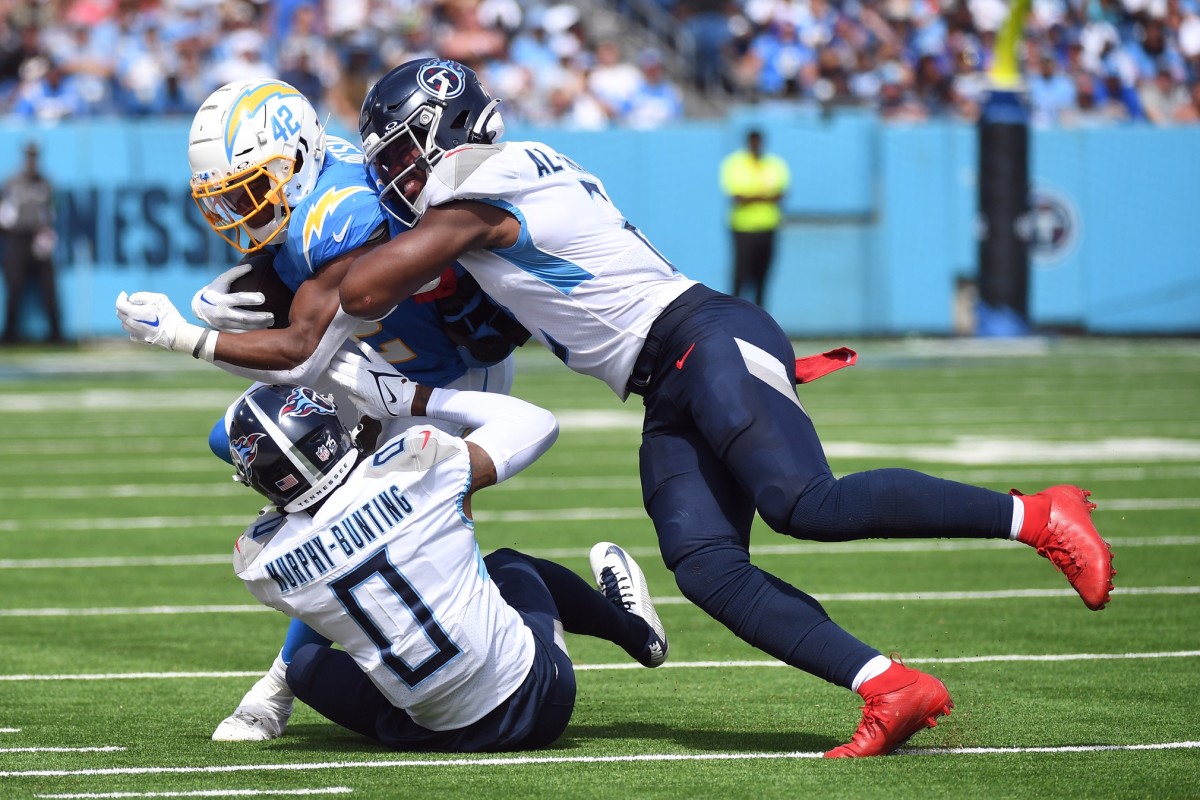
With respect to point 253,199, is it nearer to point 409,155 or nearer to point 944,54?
point 409,155

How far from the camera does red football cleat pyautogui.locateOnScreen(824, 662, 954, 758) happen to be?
3850 mm

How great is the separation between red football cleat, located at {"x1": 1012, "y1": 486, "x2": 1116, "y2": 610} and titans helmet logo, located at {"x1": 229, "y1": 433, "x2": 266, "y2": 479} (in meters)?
1.68

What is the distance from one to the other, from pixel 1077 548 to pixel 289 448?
172 centimetres

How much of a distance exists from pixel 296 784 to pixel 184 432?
863 centimetres

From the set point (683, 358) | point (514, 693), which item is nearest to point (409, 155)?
point (683, 358)

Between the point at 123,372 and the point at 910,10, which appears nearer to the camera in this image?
the point at 123,372

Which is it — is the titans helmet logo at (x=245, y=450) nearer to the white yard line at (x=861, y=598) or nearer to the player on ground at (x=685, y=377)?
the player on ground at (x=685, y=377)

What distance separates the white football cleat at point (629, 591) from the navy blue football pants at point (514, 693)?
0.49 feet

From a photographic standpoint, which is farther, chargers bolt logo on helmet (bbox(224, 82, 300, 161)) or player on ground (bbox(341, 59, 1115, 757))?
chargers bolt logo on helmet (bbox(224, 82, 300, 161))

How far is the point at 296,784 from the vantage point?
3.76 metres

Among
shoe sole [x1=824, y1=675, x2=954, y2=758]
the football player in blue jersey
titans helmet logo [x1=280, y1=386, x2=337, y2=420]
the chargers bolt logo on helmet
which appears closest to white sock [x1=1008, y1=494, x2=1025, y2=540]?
shoe sole [x1=824, y1=675, x2=954, y2=758]

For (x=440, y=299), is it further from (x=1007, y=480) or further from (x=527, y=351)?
(x=527, y=351)

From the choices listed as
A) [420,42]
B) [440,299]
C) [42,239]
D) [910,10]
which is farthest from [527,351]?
[440,299]

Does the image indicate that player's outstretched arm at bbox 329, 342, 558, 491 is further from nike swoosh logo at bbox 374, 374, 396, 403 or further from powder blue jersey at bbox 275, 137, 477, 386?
powder blue jersey at bbox 275, 137, 477, 386
